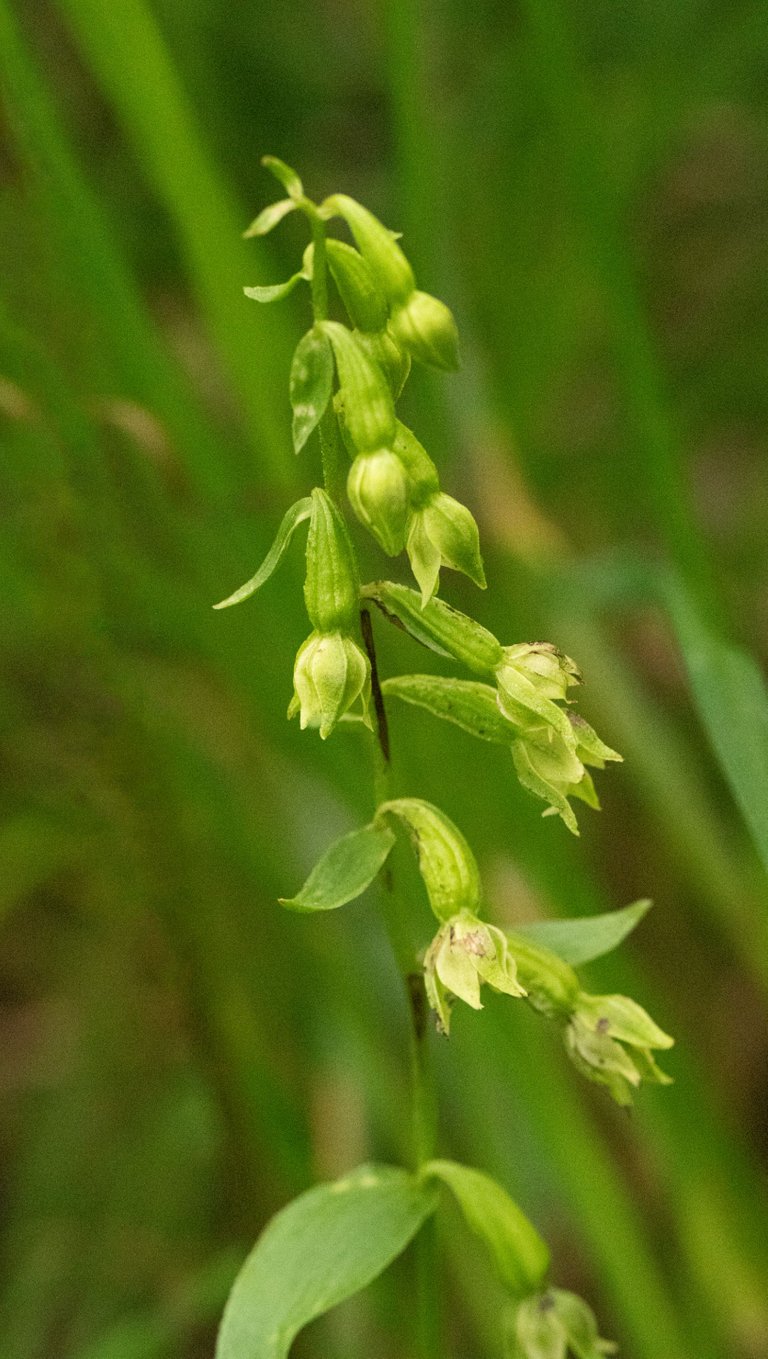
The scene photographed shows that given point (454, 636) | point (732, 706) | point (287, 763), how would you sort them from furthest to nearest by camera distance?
point (287, 763), point (732, 706), point (454, 636)

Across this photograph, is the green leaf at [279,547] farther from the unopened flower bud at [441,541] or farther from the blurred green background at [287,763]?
the blurred green background at [287,763]

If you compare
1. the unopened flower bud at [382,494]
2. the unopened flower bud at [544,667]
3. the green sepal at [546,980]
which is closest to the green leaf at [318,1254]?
the green sepal at [546,980]

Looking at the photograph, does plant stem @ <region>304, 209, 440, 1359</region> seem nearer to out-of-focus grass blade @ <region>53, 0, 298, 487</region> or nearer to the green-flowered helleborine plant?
the green-flowered helleborine plant

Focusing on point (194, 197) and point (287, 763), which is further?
point (287, 763)

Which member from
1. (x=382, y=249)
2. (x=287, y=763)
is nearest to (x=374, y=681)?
(x=382, y=249)

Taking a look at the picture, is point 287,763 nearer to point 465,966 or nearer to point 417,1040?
point 417,1040

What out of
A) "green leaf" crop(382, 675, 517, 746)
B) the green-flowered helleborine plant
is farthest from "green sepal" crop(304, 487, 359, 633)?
"green leaf" crop(382, 675, 517, 746)

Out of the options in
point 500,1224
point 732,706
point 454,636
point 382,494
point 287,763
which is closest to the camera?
point 382,494
